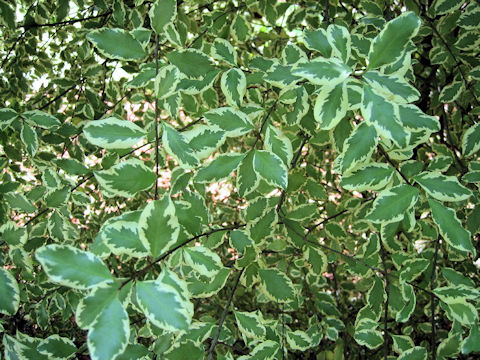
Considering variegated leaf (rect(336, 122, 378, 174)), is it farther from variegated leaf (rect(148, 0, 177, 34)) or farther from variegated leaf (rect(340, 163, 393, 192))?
variegated leaf (rect(148, 0, 177, 34))

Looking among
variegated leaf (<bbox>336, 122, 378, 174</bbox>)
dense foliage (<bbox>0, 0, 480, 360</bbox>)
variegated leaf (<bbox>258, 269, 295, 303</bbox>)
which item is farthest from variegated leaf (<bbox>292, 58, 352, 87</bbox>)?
variegated leaf (<bbox>258, 269, 295, 303</bbox>)

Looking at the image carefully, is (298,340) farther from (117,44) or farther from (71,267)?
(117,44)

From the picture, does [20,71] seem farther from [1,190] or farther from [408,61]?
[408,61]

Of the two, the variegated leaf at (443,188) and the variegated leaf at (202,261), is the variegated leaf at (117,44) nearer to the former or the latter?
the variegated leaf at (202,261)

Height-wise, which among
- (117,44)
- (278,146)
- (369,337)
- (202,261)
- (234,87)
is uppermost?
(117,44)

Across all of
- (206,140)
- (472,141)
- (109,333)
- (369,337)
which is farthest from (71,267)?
(472,141)

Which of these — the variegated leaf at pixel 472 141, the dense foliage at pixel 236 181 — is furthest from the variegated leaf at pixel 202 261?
the variegated leaf at pixel 472 141

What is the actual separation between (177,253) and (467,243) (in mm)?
517

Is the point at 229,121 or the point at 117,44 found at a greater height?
the point at 117,44

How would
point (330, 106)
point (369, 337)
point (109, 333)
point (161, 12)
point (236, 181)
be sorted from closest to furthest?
1. point (109, 333)
2. point (330, 106)
3. point (161, 12)
4. point (236, 181)
5. point (369, 337)

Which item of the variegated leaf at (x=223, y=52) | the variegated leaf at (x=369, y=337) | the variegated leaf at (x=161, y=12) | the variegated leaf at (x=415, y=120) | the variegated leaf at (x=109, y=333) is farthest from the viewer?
the variegated leaf at (x=369, y=337)

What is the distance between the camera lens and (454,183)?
2.56 ft

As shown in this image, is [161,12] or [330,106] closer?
[330,106]

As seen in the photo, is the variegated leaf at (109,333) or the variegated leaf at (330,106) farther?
the variegated leaf at (330,106)
